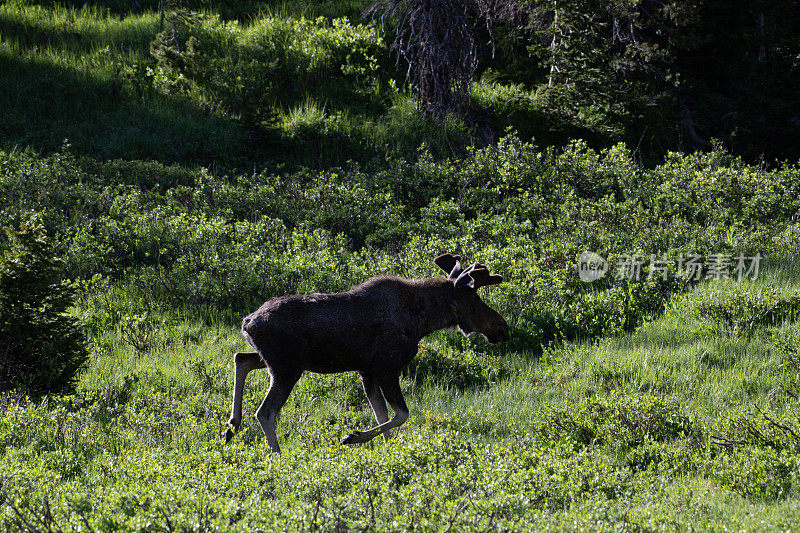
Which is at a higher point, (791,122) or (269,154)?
(791,122)

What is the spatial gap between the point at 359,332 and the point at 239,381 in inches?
58.2

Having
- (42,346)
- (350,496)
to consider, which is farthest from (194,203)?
(350,496)

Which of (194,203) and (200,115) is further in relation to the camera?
(200,115)

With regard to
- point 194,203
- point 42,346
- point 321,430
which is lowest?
point 321,430

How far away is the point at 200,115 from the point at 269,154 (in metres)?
2.54

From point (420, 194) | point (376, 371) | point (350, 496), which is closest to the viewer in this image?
point (350, 496)

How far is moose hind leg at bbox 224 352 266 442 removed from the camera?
8562mm

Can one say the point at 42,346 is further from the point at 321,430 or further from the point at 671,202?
the point at 671,202

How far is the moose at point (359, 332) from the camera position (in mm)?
8242

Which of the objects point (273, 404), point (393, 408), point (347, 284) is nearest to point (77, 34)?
point (347, 284)

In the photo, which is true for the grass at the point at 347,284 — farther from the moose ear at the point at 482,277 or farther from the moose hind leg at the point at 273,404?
the moose ear at the point at 482,277

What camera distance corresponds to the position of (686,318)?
39.3ft

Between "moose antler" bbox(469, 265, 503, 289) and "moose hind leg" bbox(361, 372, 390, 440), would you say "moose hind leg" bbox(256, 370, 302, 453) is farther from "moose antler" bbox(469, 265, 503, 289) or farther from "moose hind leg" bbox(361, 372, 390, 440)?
"moose antler" bbox(469, 265, 503, 289)

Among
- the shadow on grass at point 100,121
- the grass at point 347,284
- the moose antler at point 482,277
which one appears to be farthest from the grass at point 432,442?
the shadow on grass at point 100,121
